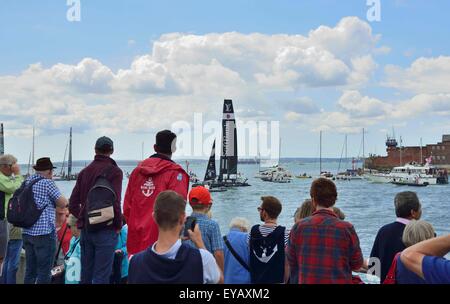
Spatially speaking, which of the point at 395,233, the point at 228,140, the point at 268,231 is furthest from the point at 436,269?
the point at 228,140

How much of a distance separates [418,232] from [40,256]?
3958 mm

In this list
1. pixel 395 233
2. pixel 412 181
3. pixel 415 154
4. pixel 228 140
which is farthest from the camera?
pixel 415 154

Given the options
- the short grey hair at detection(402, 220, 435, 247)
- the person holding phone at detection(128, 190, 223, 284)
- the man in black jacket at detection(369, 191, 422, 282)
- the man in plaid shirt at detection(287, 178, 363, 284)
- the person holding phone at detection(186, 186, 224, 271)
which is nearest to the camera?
the person holding phone at detection(128, 190, 223, 284)

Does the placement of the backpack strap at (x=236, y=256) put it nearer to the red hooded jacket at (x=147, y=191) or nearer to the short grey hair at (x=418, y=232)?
the red hooded jacket at (x=147, y=191)

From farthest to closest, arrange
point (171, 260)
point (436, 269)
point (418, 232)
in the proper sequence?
point (418, 232) < point (171, 260) < point (436, 269)

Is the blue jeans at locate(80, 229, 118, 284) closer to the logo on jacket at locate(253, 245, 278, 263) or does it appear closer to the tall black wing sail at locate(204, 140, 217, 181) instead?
the logo on jacket at locate(253, 245, 278, 263)

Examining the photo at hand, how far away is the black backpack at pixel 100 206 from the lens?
5168 mm

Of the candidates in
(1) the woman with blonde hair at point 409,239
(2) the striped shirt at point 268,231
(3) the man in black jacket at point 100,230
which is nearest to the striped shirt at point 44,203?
(3) the man in black jacket at point 100,230

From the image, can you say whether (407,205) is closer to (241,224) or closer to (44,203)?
(241,224)

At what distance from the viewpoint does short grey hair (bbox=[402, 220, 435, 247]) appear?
13.2 ft

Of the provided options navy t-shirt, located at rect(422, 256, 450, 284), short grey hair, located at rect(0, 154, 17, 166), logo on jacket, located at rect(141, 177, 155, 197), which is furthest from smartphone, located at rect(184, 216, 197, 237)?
short grey hair, located at rect(0, 154, 17, 166)

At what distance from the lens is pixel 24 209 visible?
5812mm

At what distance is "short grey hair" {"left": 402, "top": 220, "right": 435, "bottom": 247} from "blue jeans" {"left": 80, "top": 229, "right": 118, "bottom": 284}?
2.77 m

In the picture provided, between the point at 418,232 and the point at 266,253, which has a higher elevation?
the point at 418,232
